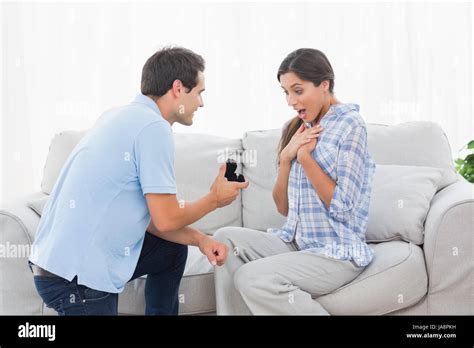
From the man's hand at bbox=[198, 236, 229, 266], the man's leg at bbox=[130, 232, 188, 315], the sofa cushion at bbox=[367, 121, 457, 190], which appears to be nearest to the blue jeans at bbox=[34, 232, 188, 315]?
the man's leg at bbox=[130, 232, 188, 315]

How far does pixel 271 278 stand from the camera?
189cm

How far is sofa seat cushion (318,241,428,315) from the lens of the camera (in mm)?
1962

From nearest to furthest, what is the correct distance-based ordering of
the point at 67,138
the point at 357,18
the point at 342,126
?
the point at 342,126
the point at 67,138
the point at 357,18

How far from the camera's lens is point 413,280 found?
2025mm

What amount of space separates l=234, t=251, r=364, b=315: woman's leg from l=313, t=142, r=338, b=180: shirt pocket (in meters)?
0.27

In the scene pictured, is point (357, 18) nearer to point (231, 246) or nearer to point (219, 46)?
point (219, 46)

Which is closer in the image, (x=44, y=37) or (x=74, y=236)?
(x=74, y=236)

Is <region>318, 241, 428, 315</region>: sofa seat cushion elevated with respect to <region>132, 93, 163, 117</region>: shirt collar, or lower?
lower

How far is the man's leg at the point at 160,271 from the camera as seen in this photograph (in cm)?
199

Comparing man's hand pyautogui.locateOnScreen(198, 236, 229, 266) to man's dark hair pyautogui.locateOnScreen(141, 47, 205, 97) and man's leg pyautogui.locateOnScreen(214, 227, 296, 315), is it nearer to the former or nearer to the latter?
man's leg pyautogui.locateOnScreen(214, 227, 296, 315)

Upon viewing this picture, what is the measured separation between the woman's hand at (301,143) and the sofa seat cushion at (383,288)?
43cm

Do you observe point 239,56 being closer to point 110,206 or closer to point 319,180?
point 319,180

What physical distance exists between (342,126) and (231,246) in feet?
1.74
